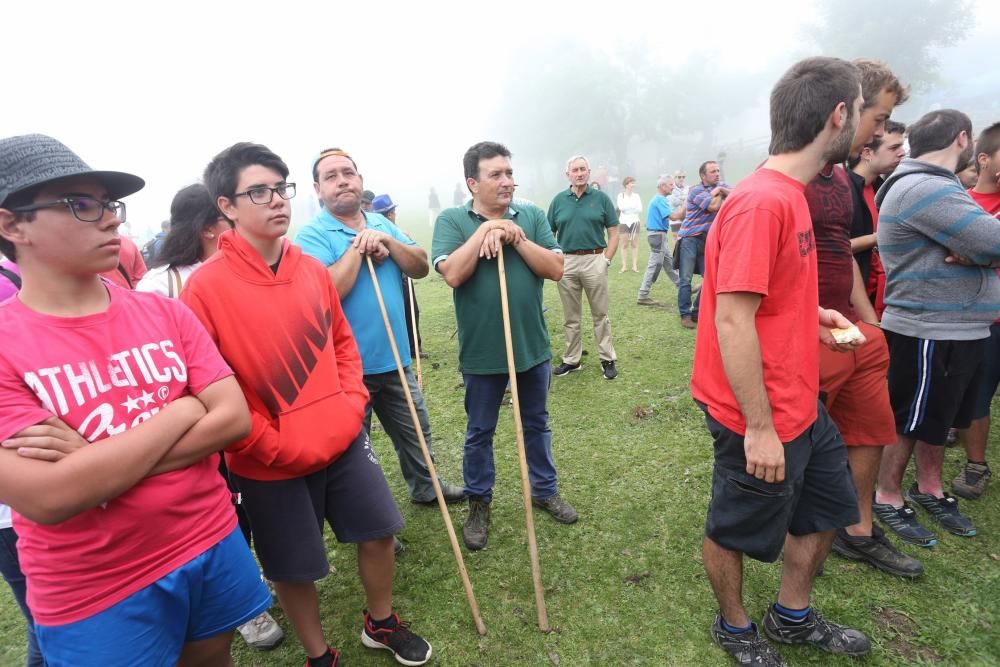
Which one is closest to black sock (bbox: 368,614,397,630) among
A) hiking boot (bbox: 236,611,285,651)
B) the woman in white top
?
hiking boot (bbox: 236,611,285,651)

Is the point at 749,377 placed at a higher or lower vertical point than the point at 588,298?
higher

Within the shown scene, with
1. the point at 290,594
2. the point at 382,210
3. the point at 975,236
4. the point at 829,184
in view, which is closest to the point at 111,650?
the point at 290,594

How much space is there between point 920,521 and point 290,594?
3.78 m

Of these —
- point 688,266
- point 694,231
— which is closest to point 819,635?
point 688,266

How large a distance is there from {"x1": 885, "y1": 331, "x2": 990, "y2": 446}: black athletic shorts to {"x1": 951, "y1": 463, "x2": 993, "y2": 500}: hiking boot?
59cm

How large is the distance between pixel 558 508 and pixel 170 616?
96.4 inches

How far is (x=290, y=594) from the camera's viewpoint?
234 cm

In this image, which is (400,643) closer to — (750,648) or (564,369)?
(750,648)

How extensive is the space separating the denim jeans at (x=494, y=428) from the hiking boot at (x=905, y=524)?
2093 mm

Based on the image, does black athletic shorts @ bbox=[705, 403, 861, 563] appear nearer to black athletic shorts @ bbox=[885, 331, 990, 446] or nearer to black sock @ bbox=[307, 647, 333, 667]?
black athletic shorts @ bbox=[885, 331, 990, 446]

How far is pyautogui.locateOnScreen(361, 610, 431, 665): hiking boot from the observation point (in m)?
2.56

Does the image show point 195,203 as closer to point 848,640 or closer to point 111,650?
point 111,650

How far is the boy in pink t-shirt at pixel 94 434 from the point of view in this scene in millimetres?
1398

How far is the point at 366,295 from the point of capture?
3.11 metres
